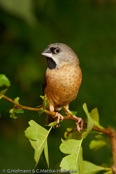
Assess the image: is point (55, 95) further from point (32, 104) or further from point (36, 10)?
point (36, 10)

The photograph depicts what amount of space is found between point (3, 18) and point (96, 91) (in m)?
1.74

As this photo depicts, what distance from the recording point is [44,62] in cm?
507

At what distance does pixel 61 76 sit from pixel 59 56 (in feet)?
0.94

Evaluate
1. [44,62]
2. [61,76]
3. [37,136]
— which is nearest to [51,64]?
[61,76]

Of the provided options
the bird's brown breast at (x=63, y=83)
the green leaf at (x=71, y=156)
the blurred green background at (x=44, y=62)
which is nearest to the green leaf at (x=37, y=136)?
the green leaf at (x=71, y=156)

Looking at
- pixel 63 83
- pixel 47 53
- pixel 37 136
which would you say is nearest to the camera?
pixel 37 136

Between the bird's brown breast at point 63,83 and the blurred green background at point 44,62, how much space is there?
127cm

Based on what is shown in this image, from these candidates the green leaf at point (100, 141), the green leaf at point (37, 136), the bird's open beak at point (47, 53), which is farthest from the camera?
the bird's open beak at point (47, 53)

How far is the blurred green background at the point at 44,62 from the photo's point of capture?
14.5ft

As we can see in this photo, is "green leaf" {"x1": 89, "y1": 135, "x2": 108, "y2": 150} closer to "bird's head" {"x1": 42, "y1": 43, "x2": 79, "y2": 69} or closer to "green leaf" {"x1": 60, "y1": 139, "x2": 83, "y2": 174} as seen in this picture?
"green leaf" {"x1": 60, "y1": 139, "x2": 83, "y2": 174}

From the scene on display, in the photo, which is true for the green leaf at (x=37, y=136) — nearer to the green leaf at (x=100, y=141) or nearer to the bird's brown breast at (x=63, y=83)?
the green leaf at (x=100, y=141)

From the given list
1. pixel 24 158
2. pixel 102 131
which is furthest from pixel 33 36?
pixel 102 131

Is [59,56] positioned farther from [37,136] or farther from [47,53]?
[37,136]

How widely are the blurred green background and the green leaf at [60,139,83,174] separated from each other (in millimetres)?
2187
